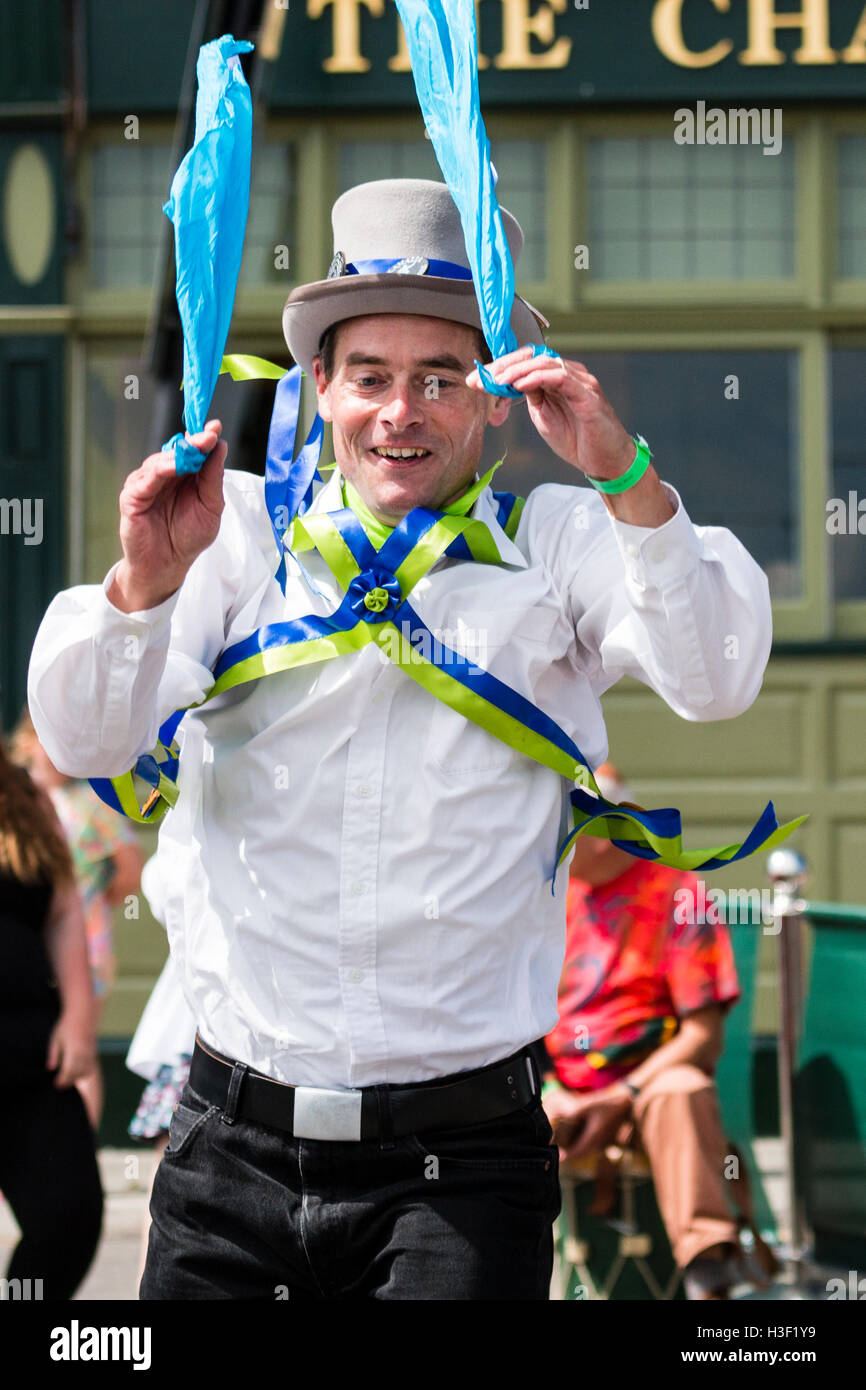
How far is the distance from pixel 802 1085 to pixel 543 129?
166 inches

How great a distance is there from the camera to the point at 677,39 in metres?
6.96

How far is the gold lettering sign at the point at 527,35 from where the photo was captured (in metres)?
6.98

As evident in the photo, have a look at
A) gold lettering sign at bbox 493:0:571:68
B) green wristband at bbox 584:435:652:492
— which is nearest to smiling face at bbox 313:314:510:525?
green wristband at bbox 584:435:652:492

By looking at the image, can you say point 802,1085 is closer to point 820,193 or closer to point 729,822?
point 729,822

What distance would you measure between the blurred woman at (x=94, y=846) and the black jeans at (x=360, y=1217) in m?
3.25

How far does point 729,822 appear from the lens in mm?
7047

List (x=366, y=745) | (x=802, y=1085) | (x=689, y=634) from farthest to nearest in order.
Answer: (x=802, y=1085) < (x=366, y=745) < (x=689, y=634)

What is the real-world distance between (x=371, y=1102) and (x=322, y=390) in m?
1.00

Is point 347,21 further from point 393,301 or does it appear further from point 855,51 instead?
point 393,301

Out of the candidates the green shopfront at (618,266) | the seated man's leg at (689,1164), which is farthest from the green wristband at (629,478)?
the green shopfront at (618,266)

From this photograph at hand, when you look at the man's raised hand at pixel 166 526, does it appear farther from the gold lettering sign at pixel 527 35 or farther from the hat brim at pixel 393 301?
the gold lettering sign at pixel 527 35

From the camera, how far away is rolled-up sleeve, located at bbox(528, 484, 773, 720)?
2.13m
